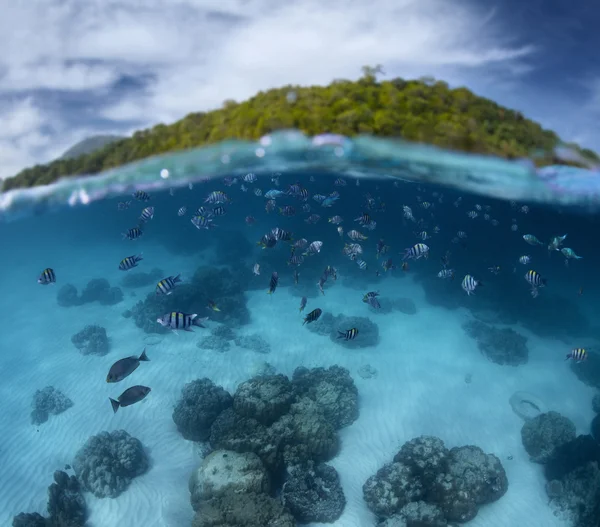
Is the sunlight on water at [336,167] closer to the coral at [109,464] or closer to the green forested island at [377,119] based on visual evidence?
the green forested island at [377,119]

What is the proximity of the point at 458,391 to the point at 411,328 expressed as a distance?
567 cm

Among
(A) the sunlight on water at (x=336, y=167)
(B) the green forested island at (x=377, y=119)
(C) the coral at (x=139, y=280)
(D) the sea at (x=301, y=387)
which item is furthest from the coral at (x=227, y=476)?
(C) the coral at (x=139, y=280)

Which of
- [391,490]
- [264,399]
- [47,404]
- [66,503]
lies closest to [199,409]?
[264,399]

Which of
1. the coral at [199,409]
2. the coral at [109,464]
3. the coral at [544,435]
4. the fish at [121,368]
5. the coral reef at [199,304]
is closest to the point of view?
the fish at [121,368]

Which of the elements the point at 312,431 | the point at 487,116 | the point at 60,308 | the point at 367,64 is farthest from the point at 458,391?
the point at 60,308

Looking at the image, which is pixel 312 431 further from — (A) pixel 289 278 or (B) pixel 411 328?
(A) pixel 289 278

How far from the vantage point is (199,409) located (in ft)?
34.1

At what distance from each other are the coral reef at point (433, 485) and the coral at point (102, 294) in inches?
780

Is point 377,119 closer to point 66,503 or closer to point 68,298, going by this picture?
point 66,503

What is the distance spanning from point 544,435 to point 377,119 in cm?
1105

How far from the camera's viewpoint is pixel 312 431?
31.5 ft

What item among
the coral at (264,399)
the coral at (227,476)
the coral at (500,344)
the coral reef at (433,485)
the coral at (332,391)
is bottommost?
the coral at (500,344)

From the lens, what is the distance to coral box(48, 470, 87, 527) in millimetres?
8113

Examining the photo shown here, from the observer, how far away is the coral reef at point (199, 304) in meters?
18.0
